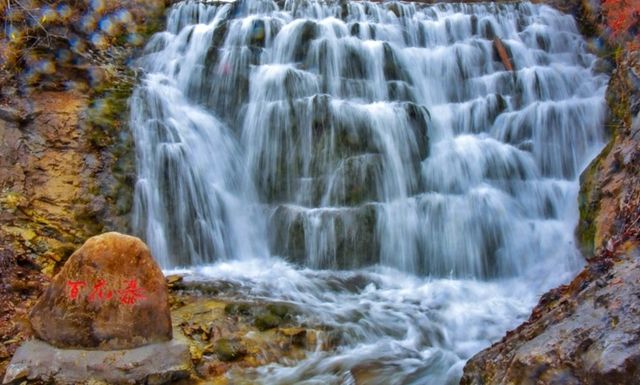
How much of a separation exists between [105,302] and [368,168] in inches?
183

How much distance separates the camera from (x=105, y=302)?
4742 mm

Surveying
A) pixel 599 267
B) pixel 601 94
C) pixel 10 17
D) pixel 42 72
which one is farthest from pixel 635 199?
pixel 10 17

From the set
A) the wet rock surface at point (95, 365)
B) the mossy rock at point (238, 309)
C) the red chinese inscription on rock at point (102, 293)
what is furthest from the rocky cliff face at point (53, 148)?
the mossy rock at point (238, 309)

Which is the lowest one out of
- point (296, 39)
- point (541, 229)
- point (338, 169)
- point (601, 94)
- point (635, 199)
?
point (541, 229)

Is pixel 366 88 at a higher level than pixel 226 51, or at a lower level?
lower

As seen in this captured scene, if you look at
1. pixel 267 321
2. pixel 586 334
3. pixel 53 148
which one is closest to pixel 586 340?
pixel 586 334

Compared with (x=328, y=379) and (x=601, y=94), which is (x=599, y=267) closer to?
(x=328, y=379)

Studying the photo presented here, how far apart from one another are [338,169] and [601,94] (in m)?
5.50

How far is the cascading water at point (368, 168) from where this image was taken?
6.83 m

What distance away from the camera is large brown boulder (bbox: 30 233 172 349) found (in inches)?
185

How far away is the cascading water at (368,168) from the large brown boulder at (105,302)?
5.35ft

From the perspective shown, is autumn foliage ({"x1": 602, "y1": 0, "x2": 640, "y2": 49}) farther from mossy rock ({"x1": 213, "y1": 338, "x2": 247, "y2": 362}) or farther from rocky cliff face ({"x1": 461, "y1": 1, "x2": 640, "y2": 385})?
mossy rock ({"x1": 213, "y1": 338, "x2": 247, "y2": 362})

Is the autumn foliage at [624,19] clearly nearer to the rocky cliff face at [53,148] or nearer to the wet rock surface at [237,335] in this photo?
the wet rock surface at [237,335]

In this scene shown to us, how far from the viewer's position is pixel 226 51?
1002 centimetres
